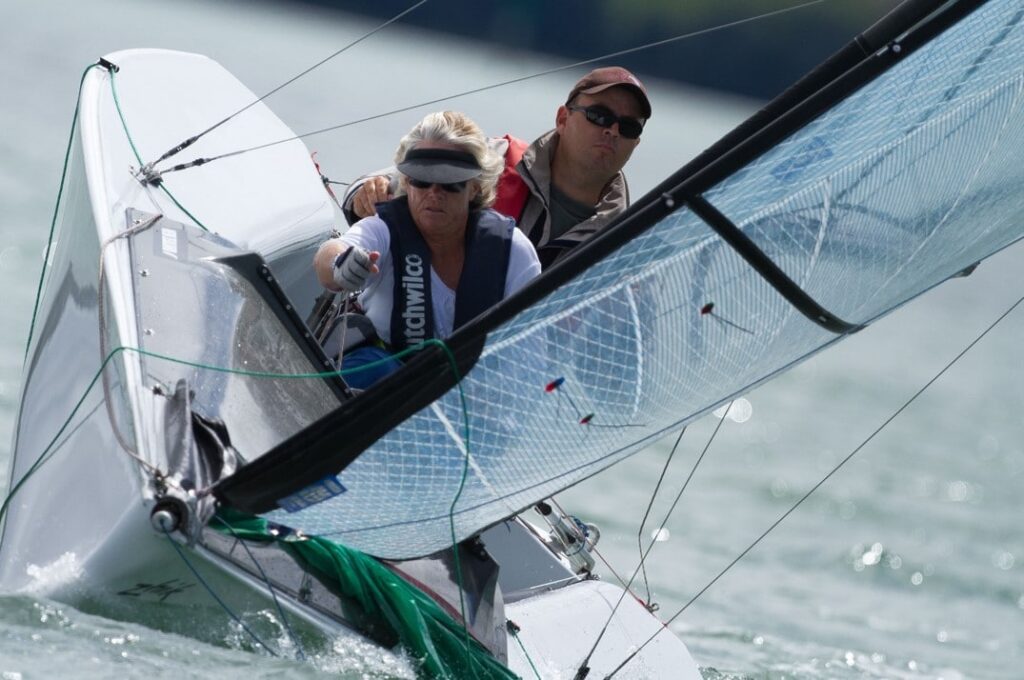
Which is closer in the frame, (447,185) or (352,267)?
(352,267)

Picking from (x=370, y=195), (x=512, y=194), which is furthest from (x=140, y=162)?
(x=512, y=194)

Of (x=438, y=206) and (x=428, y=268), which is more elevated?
(x=438, y=206)

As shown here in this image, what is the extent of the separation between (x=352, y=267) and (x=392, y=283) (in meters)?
0.35

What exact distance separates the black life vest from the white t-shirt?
0.02m

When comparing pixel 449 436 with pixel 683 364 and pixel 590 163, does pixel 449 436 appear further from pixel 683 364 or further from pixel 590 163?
pixel 590 163

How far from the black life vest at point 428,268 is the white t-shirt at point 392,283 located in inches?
0.6

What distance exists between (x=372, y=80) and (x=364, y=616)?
15.1 m

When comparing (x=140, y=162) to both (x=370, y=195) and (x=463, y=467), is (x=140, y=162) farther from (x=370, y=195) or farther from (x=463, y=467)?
(x=463, y=467)

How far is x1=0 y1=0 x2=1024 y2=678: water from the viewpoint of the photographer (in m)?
3.83

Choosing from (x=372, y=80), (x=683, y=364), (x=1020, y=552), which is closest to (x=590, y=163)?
(x=683, y=364)

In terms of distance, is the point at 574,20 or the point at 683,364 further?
the point at 574,20

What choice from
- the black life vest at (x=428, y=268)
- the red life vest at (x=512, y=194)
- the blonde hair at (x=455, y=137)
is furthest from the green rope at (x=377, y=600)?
the red life vest at (x=512, y=194)

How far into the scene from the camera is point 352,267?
2.88m

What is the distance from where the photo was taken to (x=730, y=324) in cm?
255
